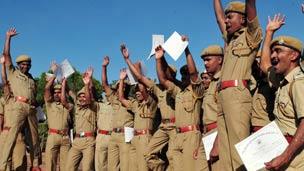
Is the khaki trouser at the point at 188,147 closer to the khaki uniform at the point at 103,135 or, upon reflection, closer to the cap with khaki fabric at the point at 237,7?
the cap with khaki fabric at the point at 237,7

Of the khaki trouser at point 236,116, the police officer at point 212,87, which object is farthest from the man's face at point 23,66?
the khaki trouser at point 236,116

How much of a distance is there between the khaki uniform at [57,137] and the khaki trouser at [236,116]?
6.47 meters

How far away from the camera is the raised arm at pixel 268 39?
194 inches

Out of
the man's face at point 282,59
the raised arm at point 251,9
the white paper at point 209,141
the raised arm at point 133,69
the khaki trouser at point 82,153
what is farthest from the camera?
the khaki trouser at point 82,153

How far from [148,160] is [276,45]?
4509 millimetres

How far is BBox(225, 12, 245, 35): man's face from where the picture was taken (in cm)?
521

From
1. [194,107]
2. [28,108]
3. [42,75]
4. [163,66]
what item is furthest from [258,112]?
[42,75]

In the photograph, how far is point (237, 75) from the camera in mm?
5074

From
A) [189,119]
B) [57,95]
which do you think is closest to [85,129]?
[57,95]

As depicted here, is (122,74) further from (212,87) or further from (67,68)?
(212,87)

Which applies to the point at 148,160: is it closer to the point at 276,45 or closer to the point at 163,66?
the point at 163,66

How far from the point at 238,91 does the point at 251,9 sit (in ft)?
2.76

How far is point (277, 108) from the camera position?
4.13 m

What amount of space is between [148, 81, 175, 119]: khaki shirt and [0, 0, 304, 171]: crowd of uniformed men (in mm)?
18
